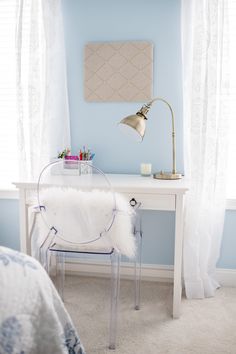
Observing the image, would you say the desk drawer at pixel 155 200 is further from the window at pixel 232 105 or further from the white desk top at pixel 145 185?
the window at pixel 232 105

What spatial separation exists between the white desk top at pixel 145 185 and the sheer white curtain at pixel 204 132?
177mm

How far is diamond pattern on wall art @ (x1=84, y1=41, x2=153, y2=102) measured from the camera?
103 inches

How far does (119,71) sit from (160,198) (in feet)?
3.27

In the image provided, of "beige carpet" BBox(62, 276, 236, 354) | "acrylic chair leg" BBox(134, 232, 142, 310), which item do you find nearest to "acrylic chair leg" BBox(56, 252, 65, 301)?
"beige carpet" BBox(62, 276, 236, 354)

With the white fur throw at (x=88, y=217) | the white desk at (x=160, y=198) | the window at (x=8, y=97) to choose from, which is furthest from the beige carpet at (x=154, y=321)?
the window at (x=8, y=97)

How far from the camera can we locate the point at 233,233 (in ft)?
8.77

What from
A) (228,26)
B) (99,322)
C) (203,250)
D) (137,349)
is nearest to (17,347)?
(137,349)

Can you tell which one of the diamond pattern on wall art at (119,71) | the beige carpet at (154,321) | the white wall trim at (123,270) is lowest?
the beige carpet at (154,321)

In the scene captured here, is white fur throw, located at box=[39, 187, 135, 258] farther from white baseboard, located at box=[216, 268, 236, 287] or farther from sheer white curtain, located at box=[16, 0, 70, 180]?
white baseboard, located at box=[216, 268, 236, 287]

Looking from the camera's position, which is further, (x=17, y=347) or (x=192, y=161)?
(x=192, y=161)

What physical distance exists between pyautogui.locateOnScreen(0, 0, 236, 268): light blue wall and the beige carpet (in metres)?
0.36

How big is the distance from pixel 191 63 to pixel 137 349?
1.71 m

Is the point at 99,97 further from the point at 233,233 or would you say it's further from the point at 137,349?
the point at 137,349

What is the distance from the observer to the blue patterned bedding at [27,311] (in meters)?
1.04
